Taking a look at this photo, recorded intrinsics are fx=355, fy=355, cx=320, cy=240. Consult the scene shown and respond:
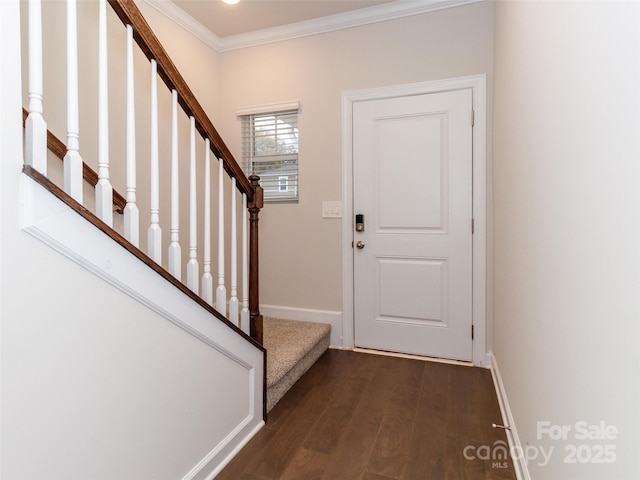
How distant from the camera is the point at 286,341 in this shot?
2518 millimetres

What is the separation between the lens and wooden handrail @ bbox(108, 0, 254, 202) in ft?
3.85

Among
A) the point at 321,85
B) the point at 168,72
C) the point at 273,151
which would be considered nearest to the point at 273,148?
the point at 273,151

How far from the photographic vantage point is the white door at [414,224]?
2.60m

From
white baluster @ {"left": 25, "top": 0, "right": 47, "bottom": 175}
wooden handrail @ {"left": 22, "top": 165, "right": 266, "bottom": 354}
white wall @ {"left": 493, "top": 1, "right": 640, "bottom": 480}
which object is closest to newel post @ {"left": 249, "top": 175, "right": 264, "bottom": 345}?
wooden handrail @ {"left": 22, "top": 165, "right": 266, "bottom": 354}

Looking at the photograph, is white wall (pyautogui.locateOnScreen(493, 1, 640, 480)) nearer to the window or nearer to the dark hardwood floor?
the dark hardwood floor

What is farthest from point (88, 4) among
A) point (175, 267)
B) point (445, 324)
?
point (445, 324)

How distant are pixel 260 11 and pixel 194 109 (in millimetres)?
1766

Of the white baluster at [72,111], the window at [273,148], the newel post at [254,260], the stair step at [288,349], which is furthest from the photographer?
the window at [273,148]

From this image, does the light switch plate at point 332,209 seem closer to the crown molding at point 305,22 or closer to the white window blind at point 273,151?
the white window blind at point 273,151

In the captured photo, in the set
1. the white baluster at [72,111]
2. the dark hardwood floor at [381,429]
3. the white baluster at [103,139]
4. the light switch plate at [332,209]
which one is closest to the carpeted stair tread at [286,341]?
the dark hardwood floor at [381,429]

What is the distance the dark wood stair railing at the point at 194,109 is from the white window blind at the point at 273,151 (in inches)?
49.6

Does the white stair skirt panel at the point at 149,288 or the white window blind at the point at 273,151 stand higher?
the white window blind at the point at 273,151

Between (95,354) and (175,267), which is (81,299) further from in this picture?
(175,267)

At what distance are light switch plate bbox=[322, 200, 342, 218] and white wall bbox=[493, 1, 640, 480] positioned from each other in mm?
1457
